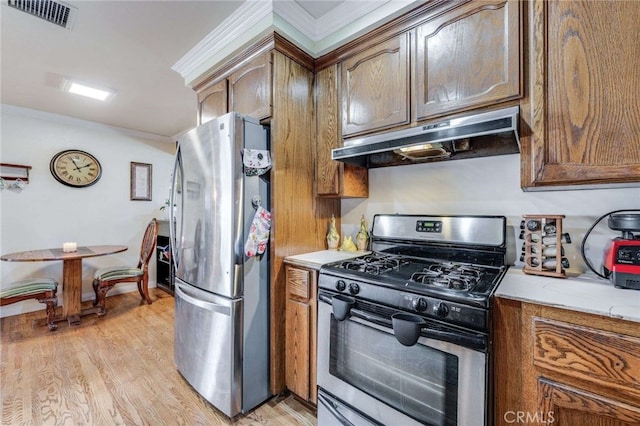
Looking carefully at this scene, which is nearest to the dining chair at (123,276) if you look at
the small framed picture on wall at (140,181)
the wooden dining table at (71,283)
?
the wooden dining table at (71,283)

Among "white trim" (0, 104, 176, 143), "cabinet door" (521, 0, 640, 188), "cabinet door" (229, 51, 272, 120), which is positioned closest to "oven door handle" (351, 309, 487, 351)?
"cabinet door" (521, 0, 640, 188)

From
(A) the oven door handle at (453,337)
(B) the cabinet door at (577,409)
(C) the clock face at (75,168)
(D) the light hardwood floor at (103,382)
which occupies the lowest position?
(D) the light hardwood floor at (103,382)

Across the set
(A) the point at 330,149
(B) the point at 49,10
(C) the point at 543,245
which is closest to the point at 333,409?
(C) the point at 543,245

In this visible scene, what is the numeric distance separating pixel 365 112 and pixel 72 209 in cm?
411

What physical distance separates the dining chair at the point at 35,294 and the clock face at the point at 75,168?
1424mm

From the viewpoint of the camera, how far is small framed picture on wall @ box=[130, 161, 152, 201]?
412 centimetres

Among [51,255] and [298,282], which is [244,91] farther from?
[51,255]

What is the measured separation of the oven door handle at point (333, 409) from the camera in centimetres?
132

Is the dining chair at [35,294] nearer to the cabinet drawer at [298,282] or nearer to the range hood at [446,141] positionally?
the cabinet drawer at [298,282]

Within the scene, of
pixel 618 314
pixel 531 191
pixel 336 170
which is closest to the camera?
pixel 618 314

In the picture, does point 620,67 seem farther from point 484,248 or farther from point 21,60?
point 21,60

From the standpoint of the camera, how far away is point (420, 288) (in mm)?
1101

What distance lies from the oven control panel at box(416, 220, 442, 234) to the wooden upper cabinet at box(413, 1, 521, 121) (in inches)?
24.7

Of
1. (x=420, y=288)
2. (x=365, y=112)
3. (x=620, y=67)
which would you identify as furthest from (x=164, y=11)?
(x=620, y=67)
